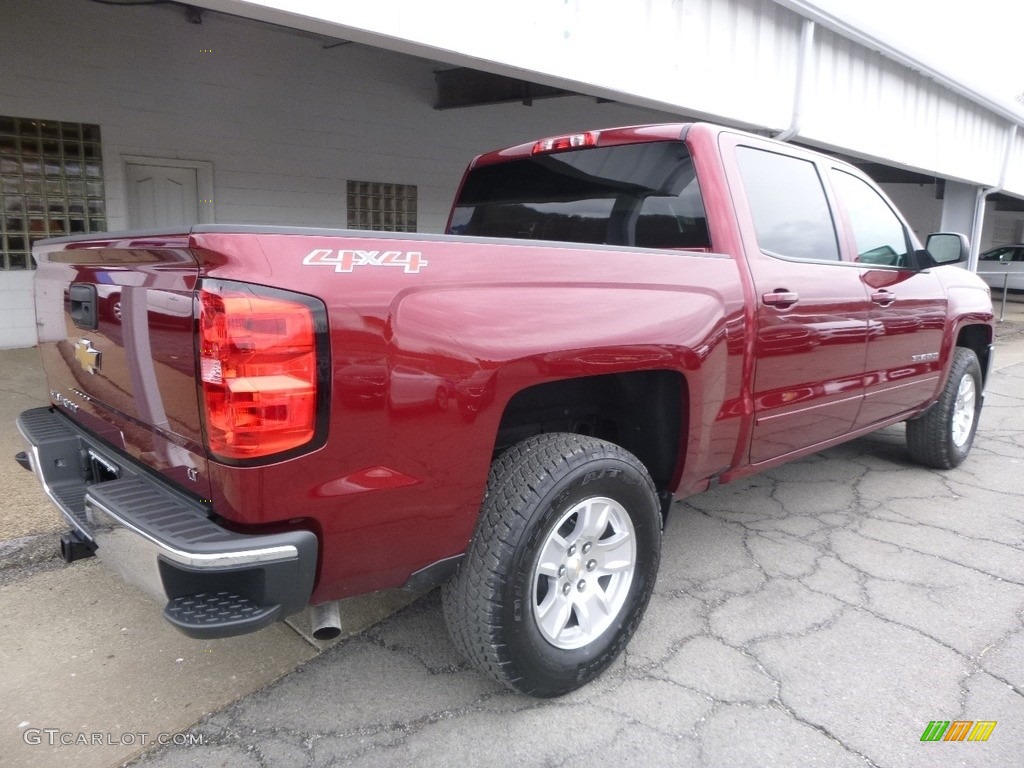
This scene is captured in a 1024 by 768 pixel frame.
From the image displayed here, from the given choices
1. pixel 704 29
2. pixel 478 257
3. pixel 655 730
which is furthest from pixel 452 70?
pixel 655 730

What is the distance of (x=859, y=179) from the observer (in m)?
3.99

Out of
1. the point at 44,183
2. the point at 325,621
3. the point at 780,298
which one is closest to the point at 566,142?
the point at 780,298

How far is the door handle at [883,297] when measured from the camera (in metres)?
3.69

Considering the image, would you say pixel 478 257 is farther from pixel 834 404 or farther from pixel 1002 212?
pixel 1002 212

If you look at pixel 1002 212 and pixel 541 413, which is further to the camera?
pixel 1002 212

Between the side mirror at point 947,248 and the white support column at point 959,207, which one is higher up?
the white support column at point 959,207

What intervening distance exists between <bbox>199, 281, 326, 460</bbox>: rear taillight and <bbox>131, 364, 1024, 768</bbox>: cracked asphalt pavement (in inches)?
41.5

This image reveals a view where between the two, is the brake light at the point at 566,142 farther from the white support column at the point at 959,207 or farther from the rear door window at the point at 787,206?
the white support column at the point at 959,207

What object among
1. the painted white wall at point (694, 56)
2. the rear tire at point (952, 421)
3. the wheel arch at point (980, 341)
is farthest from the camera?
the wheel arch at point (980, 341)

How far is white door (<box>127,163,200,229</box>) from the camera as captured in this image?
25.9 ft

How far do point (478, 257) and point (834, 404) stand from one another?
2.27m

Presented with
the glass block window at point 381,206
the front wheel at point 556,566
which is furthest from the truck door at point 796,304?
the glass block window at point 381,206

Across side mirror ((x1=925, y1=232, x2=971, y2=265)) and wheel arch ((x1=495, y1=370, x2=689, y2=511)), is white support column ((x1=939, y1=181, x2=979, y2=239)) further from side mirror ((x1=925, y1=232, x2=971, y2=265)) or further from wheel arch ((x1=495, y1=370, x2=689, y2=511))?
wheel arch ((x1=495, y1=370, x2=689, y2=511))

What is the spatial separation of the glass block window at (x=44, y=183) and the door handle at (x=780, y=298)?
6834 mm
